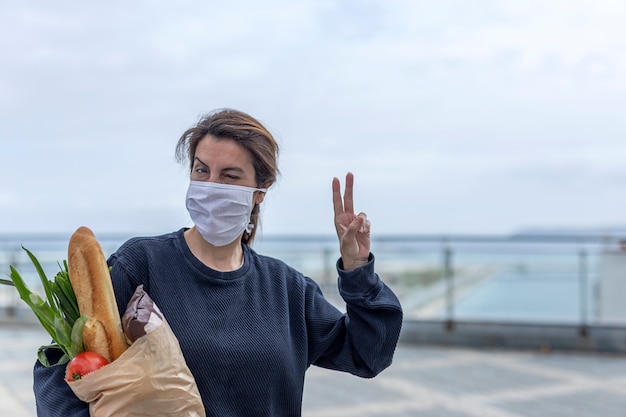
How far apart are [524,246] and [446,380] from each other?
273 cm

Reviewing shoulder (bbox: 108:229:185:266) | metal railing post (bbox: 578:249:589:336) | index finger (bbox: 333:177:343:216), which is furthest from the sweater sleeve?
metal railing post (bbox: 578:249:589:336)

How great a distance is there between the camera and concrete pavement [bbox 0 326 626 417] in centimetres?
635

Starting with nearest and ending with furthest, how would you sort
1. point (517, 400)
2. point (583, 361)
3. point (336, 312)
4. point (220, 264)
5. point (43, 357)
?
1. point (43, 357)
2. point (220, 264)
3. point (336, 312)
4. point (517, 400)
5. point (583, 361)

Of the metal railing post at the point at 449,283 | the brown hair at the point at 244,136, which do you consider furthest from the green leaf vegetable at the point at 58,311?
the metal railing post at the point at 449,283

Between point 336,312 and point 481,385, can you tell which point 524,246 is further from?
point 336,312

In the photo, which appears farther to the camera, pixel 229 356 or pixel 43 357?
pixel 229 356

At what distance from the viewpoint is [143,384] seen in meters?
1.72

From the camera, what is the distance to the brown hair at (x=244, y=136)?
7.10 feet

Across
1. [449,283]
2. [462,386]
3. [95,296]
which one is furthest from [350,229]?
[449,283]

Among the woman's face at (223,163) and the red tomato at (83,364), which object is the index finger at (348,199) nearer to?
the woman's face at (223,163)

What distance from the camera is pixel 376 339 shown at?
2299 millimetres

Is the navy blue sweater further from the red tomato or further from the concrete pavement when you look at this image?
the concrete pavement

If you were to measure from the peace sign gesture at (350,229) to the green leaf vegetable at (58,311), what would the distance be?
0.78m

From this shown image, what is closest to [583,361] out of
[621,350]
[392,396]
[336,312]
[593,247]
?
[621,350]
